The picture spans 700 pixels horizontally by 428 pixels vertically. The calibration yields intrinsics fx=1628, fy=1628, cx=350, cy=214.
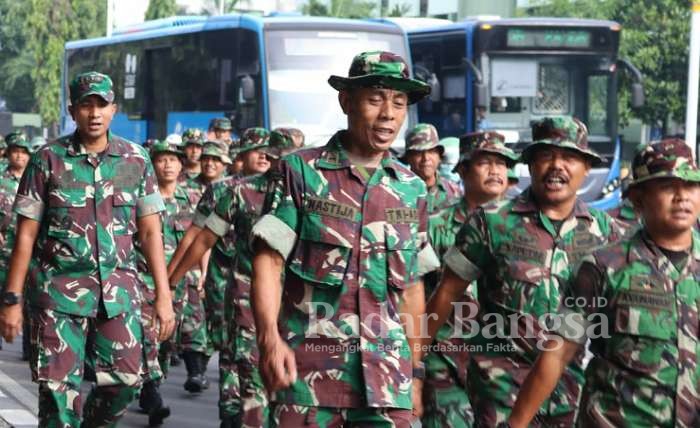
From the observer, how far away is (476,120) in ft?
77.5

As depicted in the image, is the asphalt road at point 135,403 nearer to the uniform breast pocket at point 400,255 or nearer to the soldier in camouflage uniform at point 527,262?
the soldier in camouflage uniform at point 527,262

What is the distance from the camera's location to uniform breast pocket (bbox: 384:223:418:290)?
557 centimetres

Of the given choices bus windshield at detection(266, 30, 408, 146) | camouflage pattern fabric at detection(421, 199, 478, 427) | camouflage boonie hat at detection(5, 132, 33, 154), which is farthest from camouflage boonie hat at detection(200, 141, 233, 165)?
bus windshield at detection(266, 30, 408, 146)

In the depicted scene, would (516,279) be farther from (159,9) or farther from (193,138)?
(159,9)

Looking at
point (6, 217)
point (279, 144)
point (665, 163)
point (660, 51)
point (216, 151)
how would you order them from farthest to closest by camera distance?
point (660, 51) < point (6, 217) < point (216, 151) < point (279, 144) < point (665, 163)

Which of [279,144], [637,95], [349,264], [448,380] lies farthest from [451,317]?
[637,95]

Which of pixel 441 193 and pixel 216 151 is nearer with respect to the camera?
pixel 441 193

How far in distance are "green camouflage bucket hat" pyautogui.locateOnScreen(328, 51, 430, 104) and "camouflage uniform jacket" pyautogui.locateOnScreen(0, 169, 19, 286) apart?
379 inches

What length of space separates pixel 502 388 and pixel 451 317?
1.10m

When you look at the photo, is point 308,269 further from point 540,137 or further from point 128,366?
point 128,366

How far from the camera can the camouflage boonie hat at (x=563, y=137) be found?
21.2 feet

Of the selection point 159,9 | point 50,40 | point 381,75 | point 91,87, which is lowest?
point 50,40

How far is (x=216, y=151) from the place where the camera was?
42.6ft

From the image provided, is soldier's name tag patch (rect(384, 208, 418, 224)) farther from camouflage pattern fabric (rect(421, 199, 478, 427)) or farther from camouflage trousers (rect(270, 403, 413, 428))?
camouflage pattern fabric (rect(421, 199, 478, 427))
